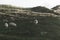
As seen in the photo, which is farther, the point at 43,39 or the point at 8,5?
the point at 8,5

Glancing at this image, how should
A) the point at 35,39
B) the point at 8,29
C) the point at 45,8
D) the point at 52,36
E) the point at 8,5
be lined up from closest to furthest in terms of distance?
the point at 35,39
the point at 52,36
the point at 8,29
the point at 45,8
the point at 8,5

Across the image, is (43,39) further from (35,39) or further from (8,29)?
(8,29)

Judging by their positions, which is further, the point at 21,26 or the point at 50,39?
the point at 21,26

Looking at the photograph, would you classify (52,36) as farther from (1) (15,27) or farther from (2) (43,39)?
(1) (15,27)

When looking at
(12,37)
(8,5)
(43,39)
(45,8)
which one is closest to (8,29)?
(12,37)

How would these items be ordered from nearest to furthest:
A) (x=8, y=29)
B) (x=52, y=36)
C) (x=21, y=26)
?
(x=52, y=36), (x=8, y=29), (x=21, y=26)

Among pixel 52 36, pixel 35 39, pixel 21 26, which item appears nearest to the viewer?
pixel 35 39

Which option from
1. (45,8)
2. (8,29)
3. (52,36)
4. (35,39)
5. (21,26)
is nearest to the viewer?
(35,39)

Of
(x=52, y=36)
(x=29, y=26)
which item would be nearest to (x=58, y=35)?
(x=52, y=36)

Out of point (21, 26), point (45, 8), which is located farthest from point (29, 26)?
point (45, 8)
